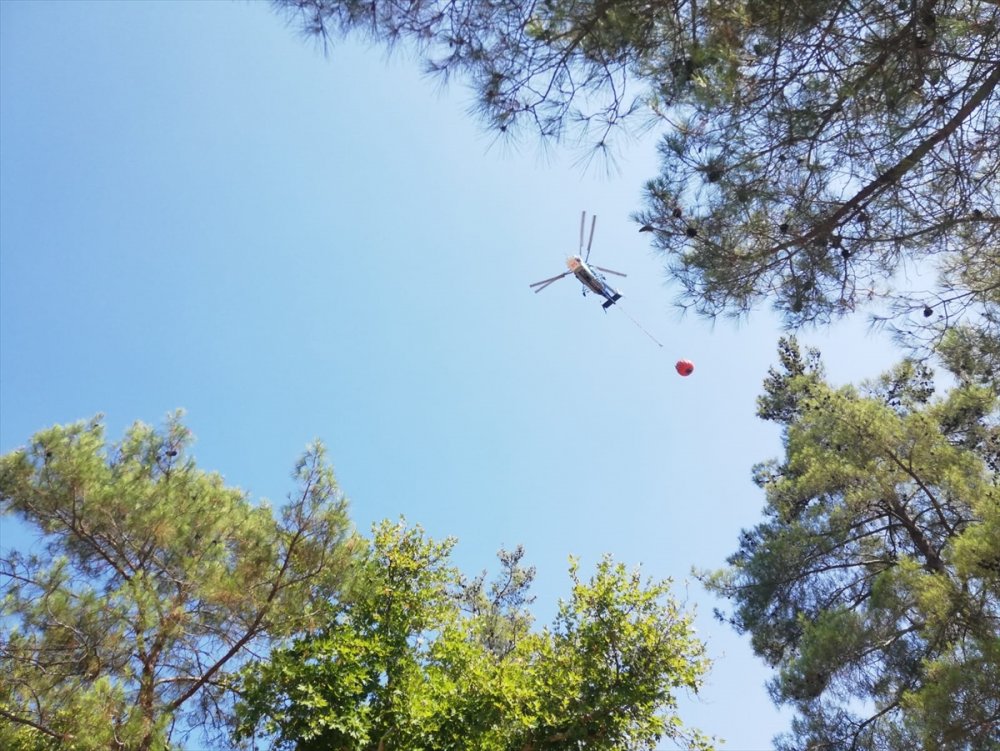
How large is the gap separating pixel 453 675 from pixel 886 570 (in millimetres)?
5172

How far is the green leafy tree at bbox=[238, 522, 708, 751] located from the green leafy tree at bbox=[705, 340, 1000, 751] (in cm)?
215

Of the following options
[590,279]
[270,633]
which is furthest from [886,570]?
[270,633]

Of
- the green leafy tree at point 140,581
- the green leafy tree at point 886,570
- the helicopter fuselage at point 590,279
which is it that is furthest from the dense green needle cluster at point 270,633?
the helicopter fuselage at point 590,279

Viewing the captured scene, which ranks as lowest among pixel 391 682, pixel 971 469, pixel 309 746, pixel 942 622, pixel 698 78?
pixel 309 746

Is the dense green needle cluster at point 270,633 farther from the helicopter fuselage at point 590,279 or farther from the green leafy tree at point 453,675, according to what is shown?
the helicopter fuselage at point 590,279

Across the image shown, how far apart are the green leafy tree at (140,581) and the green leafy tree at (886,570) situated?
5.19 metres

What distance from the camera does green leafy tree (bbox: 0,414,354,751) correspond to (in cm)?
422

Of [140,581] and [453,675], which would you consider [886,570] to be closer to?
[453,675]

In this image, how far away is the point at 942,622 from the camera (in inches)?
229

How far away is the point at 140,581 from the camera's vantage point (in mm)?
4605

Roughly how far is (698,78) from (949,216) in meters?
1.91

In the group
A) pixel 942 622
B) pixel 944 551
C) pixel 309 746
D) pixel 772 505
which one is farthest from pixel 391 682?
pixel 772 505

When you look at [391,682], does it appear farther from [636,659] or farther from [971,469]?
[971,469]

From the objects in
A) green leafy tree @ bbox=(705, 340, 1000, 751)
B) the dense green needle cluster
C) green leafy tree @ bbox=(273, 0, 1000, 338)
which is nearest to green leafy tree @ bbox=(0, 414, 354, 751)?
the dense green needle cluster
